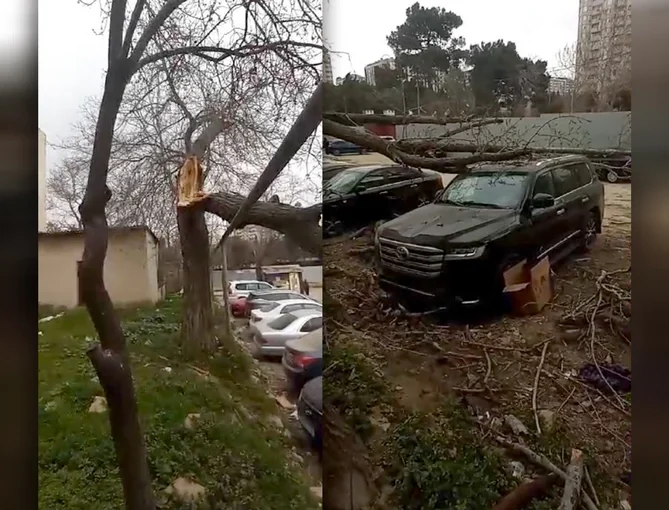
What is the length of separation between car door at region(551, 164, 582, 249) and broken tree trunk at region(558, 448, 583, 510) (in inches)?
27.7

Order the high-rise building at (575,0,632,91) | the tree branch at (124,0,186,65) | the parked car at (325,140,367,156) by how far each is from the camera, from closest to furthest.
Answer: the high-rise building at (575,0,632,91) → the tree branch at (124,0,186,65) → the parked car at (325,140,367,156)

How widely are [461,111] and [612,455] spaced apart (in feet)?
4.04

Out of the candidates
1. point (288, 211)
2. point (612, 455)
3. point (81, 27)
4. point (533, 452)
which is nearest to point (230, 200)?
point (288, 211)

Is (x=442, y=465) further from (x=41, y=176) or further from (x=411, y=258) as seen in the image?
(x=41, y=176)

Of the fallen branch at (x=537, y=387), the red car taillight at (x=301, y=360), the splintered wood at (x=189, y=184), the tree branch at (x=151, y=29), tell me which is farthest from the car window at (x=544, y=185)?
the tree branch at (x=151, y=29)

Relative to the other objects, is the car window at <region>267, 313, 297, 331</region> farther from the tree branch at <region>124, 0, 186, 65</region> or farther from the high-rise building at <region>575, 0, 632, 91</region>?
the high-rise building at <region>575, 0, 632, 91</region>

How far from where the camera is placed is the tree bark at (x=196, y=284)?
216 cm

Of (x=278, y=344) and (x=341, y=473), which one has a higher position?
(x=278, y=344)

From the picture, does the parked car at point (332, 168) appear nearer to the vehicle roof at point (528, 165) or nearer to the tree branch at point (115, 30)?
the vehicle roof at point (528, 165)

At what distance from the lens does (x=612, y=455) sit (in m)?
2.01

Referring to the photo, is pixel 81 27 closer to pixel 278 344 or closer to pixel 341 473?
pixel 278 344

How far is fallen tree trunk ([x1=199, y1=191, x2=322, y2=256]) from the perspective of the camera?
2182mm

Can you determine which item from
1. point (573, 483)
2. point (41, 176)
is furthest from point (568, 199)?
point (41, 176)

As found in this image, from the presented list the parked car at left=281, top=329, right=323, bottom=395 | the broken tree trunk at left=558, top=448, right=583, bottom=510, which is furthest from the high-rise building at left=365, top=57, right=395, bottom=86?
the broken tree trunk at left=558, top=448, right=583, bottom=510
